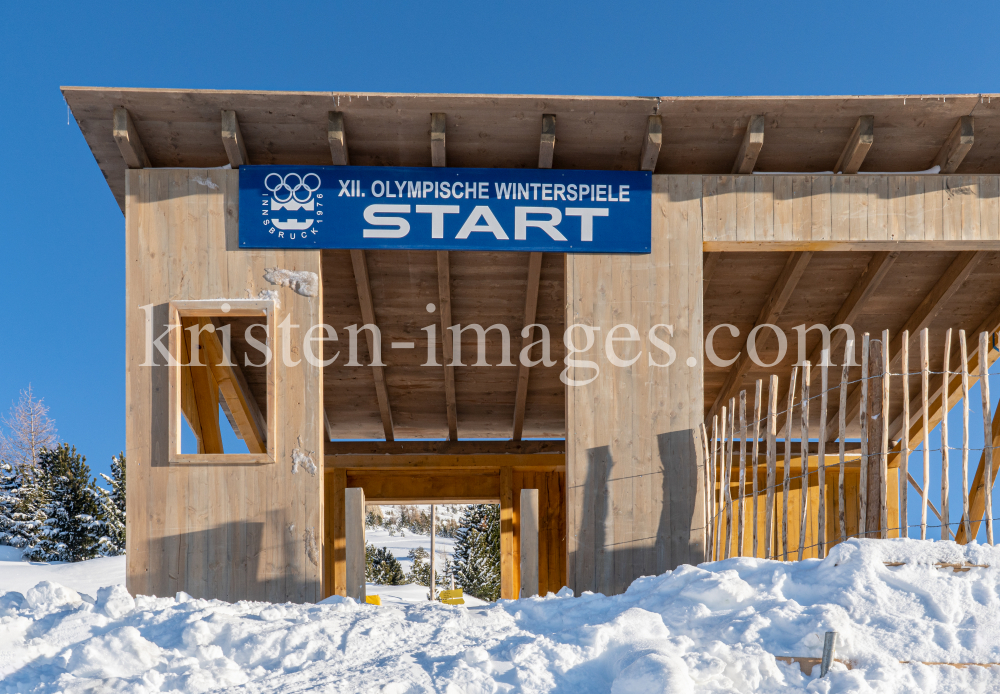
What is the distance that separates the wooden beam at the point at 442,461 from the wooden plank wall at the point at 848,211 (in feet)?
19.5

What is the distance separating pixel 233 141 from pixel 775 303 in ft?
19.5

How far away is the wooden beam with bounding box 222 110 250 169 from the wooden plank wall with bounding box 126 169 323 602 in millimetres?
137

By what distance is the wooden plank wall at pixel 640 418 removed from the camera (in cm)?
761

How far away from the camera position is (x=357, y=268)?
9070 millimetres

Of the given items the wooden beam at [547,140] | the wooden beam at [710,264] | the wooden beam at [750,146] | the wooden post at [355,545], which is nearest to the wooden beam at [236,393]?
the wooden post at [355,545]

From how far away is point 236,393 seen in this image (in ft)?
36.2

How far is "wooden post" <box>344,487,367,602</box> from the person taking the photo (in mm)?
7254

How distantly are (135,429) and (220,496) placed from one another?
0.91 m

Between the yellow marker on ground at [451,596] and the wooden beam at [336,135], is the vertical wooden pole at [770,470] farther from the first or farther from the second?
the yellow marker on ground at [451,596]

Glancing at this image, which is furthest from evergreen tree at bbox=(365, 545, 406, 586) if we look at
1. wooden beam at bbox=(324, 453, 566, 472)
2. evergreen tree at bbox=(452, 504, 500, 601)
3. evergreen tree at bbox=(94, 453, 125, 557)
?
wooden beam at bbox=(324, 453, 566, 472)

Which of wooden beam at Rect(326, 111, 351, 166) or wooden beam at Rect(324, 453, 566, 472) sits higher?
wooden beam at Rect(326, 111, 351, 166)

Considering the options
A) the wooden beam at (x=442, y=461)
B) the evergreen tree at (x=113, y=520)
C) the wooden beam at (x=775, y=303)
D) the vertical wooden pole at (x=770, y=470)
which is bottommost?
the evergreen tree at (x=113, y=520)

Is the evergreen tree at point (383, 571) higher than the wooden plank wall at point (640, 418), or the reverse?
the wooden plank wall at point (640, 418)

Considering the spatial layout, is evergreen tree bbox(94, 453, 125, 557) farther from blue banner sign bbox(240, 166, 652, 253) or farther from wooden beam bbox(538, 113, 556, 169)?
wooden beam bbox(538, 113, 556, 169)
